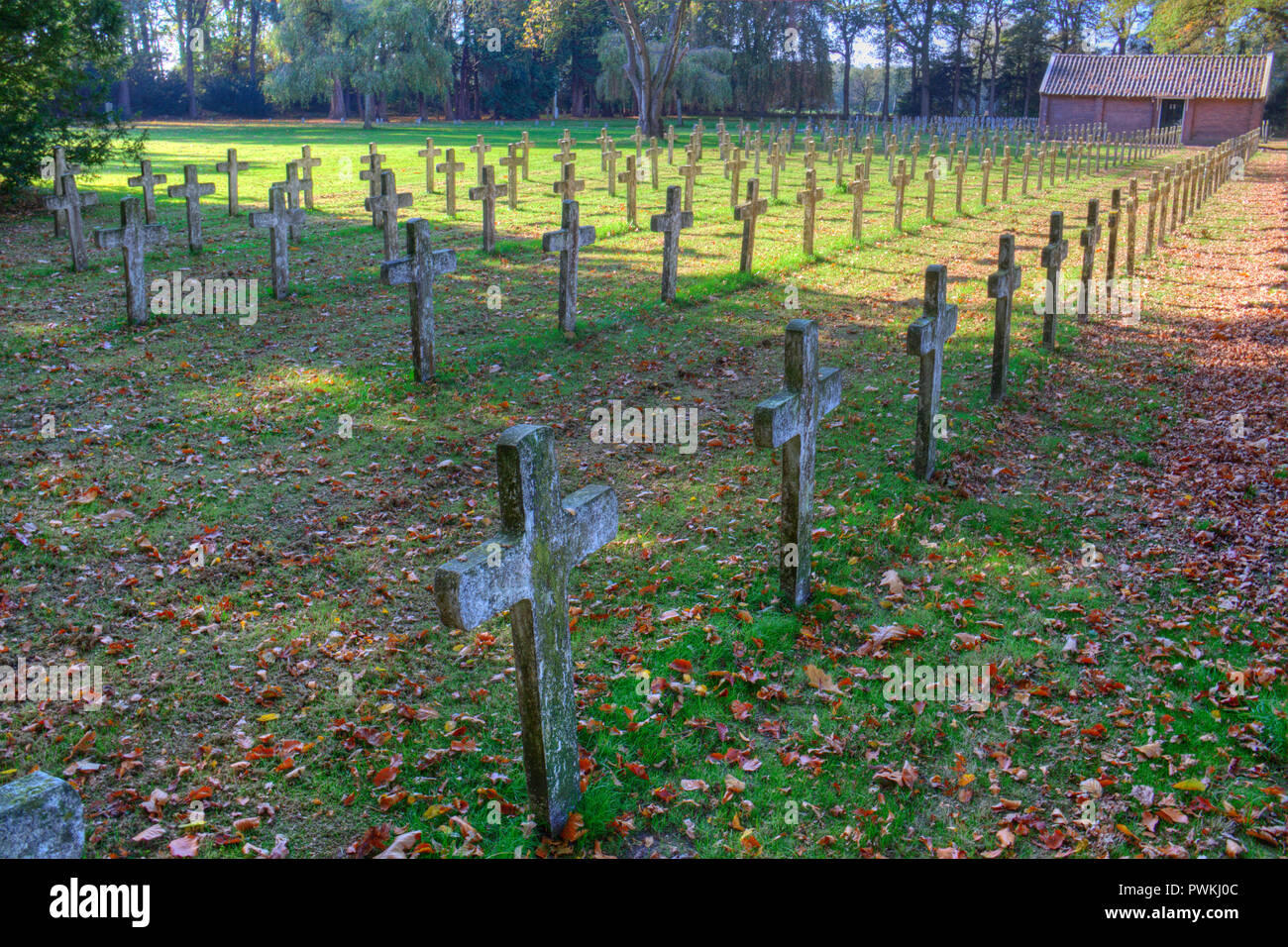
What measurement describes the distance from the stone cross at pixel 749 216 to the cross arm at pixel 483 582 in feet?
44.1

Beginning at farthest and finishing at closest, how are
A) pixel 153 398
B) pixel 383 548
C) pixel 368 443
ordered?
pixel 153 398 < pixel 368 443 < pixel 383 548

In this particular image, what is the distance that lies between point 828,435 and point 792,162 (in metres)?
31.7

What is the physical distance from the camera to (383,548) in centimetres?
757

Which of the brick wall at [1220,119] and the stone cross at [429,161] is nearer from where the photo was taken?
the stone cross at [429,161]

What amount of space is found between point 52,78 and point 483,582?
2224cm

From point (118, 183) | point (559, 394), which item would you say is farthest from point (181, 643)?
point (118, 183)

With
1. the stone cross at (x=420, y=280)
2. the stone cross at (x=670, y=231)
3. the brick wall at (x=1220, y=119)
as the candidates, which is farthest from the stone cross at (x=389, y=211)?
the brick wall at (x=1220, y=119)

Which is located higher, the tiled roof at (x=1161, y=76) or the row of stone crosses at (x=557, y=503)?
the tiled roof at (x=1161, y=76)

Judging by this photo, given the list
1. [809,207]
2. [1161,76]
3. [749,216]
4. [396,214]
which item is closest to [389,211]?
[396,214]

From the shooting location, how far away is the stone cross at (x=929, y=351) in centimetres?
809

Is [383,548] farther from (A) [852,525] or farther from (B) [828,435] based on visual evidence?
(B) [828,435]

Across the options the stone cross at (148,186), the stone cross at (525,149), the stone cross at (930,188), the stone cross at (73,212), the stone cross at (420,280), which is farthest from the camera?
the stone cross at (525,149)

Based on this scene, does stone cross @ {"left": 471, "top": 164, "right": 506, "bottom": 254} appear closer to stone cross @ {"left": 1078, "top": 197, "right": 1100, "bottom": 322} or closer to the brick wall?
stone cross @ {"left": 1078, "top": 197, "right": 1100, "bottom": 322}

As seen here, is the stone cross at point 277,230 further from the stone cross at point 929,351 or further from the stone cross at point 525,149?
the stone cross at point 525,149
